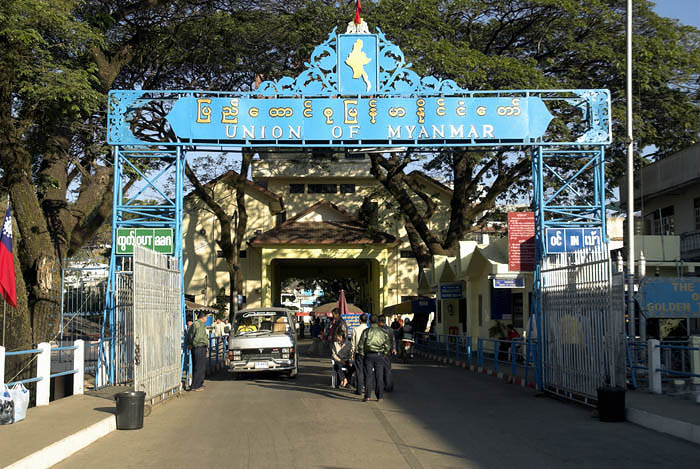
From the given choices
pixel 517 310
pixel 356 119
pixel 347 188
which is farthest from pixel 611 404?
pixel 347 188

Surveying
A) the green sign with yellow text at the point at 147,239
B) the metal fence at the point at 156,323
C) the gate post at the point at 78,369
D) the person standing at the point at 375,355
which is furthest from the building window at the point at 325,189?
the gate post at the point at 78,369

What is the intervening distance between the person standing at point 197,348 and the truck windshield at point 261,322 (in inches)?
150

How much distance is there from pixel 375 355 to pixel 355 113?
5.83m

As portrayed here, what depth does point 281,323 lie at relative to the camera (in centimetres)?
2208

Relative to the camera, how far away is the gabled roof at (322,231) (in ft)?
149

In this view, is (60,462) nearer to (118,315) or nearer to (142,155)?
(118,315)

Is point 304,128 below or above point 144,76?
below

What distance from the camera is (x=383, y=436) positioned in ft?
35.5

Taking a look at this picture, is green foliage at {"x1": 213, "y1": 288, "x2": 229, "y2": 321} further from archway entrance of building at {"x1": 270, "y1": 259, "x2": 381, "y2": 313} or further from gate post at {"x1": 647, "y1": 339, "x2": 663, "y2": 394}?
gate post at {"x1": 647, "y1": 339, "x2": 663, "y2": 394}

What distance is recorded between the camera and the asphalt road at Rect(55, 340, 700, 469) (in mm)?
8945

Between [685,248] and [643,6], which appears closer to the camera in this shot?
[643,6]

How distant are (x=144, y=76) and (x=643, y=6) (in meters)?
18.1

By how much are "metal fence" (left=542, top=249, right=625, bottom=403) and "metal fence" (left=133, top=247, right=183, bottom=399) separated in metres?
7.64

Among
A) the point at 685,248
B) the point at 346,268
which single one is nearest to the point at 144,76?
the point at 685,248
